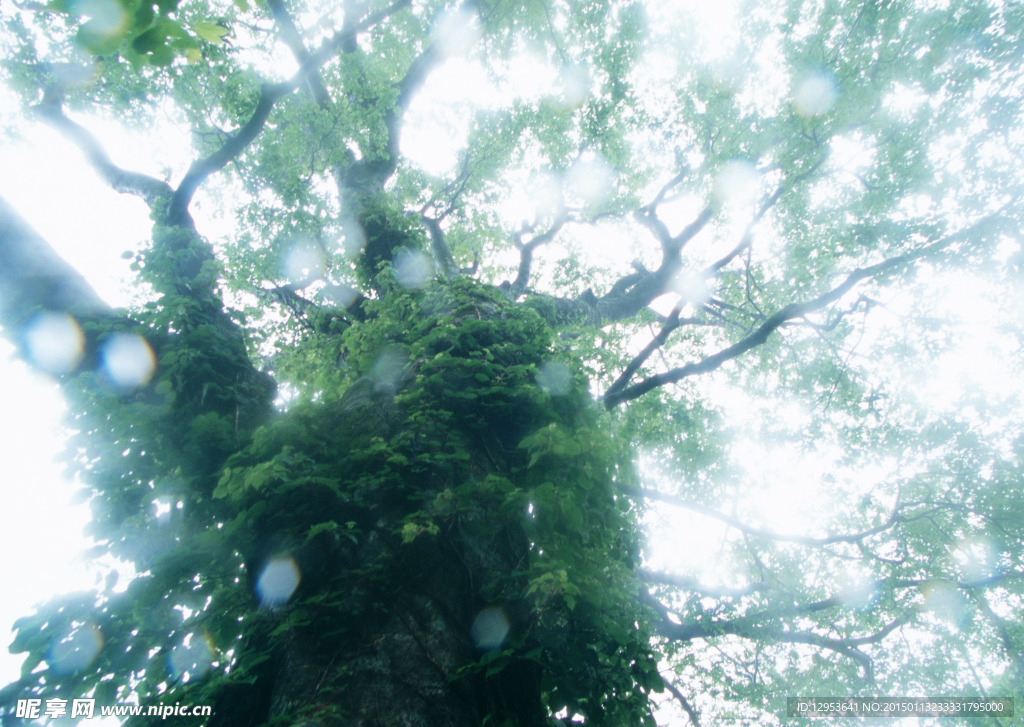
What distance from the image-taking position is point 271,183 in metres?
8.92

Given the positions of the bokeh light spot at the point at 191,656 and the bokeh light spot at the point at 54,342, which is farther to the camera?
the bokeh light spot at the point at 54,342

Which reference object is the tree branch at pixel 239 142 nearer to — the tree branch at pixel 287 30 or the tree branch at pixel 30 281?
the tree branch at pixel 287 30

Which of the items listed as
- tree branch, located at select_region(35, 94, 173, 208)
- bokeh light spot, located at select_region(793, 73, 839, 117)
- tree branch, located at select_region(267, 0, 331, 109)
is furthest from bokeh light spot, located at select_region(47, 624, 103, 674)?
bokeh light spot, located at select_region(793, 73, 839, 117)

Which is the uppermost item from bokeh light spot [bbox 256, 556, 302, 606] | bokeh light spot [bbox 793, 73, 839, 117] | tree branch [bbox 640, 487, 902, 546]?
bokeh light spot [bbox 793, 73, 839, 117]

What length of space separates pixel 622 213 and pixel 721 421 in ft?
18.1

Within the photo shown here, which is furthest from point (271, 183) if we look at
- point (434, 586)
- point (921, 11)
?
point (921, 11)

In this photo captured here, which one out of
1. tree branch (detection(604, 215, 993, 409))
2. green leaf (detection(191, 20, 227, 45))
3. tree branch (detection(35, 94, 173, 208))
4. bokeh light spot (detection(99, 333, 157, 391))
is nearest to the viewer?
green leaf (detection(191, 20, 227, 45))

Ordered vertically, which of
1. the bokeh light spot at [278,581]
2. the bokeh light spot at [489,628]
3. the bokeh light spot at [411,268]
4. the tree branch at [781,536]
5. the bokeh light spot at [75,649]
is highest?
the bokeh light spot at [411,268]

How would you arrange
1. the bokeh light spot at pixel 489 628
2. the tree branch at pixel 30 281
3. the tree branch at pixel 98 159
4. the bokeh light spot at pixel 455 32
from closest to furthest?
the bokeh light spot at pixel 489 628
the tree branch at pixel 30 281
the tree branch at pixel 98 159
the bokeh light spot at pixel 455 32

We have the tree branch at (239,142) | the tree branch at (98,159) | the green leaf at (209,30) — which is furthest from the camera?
the tree branch at (98,159)

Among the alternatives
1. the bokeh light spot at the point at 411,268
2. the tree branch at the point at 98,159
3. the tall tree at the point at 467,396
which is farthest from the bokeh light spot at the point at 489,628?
the tree branch at the point at 98,159

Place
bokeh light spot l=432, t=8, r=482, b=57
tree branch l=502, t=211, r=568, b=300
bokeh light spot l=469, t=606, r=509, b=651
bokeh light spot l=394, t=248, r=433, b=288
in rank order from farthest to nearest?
tree branch l=502, t=211, r=568, b=300 < bokeh light spot l=432, t=8, r=482, b=57 < bokeh light spot l=394, t=248, r=433, b=288 < bokeh light spot l=469, t=606, r=509, b=651

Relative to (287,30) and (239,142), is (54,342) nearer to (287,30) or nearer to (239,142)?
(239,142)

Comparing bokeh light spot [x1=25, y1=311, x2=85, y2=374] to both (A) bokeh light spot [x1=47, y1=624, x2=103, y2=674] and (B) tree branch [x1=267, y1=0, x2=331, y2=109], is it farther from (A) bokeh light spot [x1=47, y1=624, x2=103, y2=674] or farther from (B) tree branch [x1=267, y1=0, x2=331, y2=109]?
(B) tree branch [x1=267, y1=0, x2=331, y2=109]
